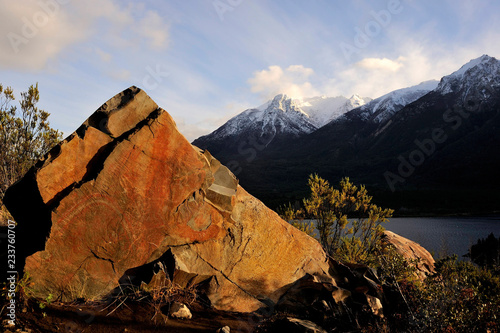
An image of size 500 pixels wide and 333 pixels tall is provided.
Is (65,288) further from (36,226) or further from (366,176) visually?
(366,176)

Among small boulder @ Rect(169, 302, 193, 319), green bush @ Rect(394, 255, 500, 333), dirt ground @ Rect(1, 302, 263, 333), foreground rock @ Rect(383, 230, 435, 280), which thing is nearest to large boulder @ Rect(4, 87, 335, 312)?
dirt ground @ Rect(1, 302, 263, 333)

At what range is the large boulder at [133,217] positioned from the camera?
5.59 meters

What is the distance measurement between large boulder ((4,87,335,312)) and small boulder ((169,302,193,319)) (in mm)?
510

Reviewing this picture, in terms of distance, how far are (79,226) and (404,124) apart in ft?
666

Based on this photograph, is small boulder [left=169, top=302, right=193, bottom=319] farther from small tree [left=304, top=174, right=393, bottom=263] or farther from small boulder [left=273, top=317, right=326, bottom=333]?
small tree [left=304, top=174, right=393, bottom=263]

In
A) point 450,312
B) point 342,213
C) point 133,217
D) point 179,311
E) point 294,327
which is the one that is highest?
point 133,217

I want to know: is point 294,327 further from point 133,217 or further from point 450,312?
point 133,217

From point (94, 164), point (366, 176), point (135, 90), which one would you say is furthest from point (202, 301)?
point (366, 176)

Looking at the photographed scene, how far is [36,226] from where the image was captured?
590 cm

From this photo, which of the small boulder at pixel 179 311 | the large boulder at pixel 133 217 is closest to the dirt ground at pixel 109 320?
the small boulder at pixel 179 311

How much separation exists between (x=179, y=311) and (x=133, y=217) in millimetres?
2038

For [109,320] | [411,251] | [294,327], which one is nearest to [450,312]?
[294,327]

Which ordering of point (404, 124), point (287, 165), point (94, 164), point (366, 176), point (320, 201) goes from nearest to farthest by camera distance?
1. point (94, 164)
2. point (320, 201)
3. point (366, 176)
4. point (287, 165)
5. point (404, 124)

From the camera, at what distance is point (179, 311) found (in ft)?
18.7
